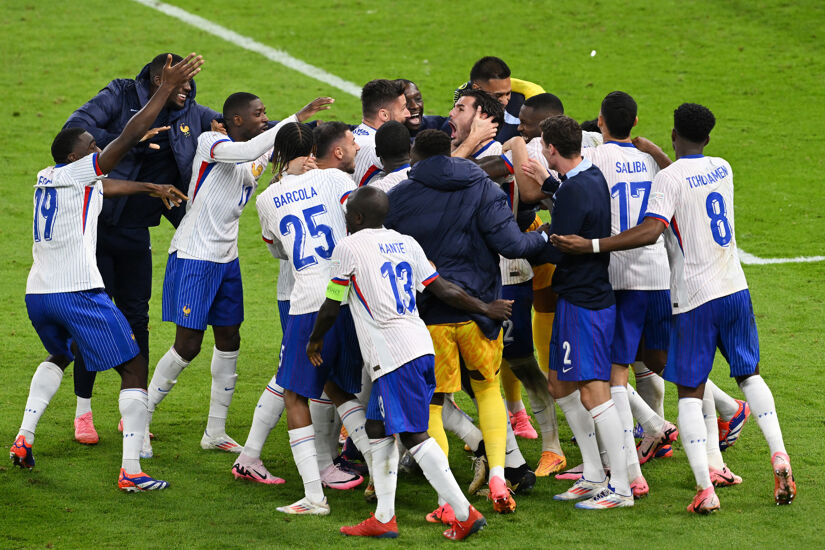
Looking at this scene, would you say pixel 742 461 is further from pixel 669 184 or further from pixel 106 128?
pixel 106 128

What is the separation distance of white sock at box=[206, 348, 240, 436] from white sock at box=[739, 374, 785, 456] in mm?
3286

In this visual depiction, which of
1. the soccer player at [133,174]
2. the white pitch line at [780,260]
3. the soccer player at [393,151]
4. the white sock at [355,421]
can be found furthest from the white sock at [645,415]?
the white pitch line at [780,260]

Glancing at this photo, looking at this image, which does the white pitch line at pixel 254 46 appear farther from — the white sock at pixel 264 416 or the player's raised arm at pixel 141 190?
the white sock at pixel 264 416

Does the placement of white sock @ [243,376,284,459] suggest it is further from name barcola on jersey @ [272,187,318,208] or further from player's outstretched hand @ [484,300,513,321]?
player's outstretched hand @ [484,300,513,321]

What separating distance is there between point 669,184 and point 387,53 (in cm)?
A: 1290

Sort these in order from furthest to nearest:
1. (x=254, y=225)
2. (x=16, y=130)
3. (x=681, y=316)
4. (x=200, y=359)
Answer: (x=16, y=130) < (x=254, y=225) < (x=200, y=359) < (x=681, y=316)

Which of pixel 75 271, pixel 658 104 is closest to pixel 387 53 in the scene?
pixel 658 104

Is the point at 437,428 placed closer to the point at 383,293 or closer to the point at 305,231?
the point at 383,293

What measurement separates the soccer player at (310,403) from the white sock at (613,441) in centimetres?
155

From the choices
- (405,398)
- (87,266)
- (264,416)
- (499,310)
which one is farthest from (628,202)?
(87,266)

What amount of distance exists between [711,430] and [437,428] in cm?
169

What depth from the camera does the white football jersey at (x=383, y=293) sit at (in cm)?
547

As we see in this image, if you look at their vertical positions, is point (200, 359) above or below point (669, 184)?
below

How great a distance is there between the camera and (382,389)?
5.50m
